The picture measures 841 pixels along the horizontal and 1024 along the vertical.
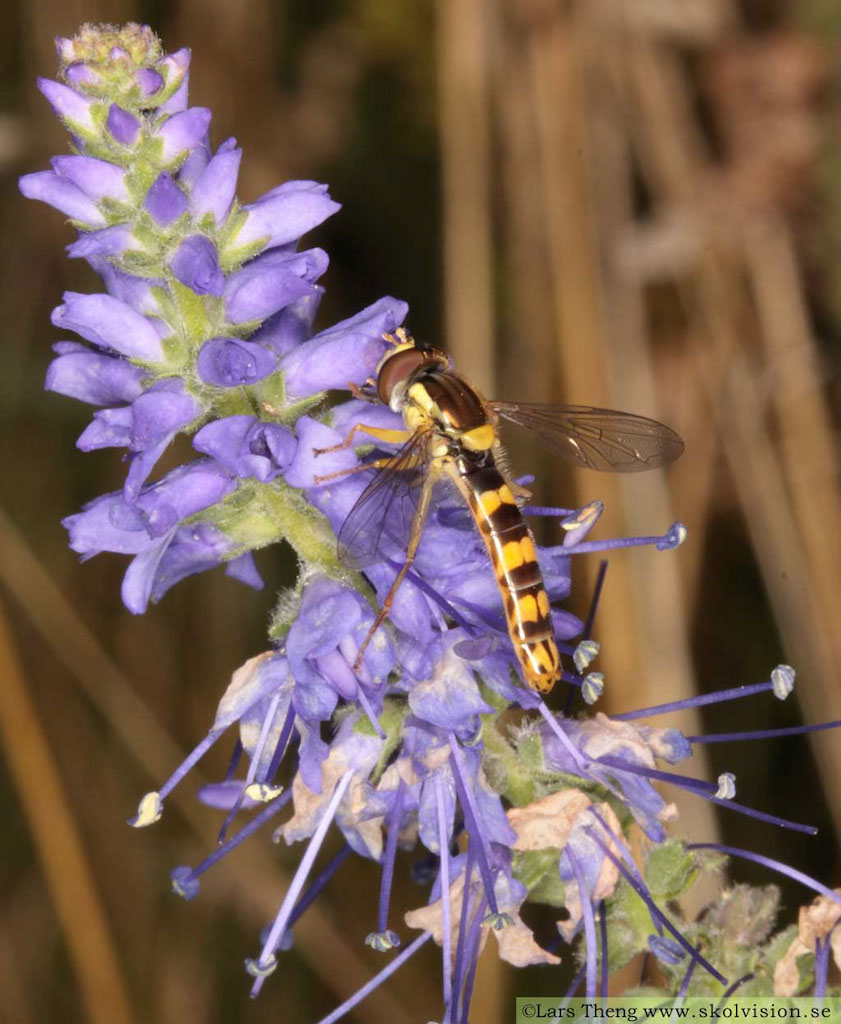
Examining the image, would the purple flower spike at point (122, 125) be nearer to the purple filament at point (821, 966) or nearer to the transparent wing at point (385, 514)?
the transparent wing at point (385, 514)

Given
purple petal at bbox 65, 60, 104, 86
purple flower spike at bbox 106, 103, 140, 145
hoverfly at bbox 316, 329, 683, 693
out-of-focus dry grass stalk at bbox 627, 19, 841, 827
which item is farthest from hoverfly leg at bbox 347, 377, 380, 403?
out-of-focus dry grass stalk at bbox 627, 19, 841, 827

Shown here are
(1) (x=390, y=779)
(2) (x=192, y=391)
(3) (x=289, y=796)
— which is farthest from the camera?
(3) (x=289, y=796)

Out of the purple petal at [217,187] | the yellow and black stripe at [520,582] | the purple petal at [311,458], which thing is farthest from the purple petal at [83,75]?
the yellow and black stripe at [520,582]

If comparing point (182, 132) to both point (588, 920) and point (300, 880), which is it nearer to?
point (300, 880)

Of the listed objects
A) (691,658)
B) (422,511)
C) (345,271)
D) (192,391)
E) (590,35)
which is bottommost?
(691,658)

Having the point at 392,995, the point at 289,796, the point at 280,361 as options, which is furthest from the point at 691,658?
the point at 280,361

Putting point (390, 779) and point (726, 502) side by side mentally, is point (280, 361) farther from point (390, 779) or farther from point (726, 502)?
point (726, 502)

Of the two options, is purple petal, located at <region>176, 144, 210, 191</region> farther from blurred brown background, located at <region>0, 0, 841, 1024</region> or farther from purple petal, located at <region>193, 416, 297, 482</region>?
blurred brown background, located at <region>0, 0, 841, 1024</region>
